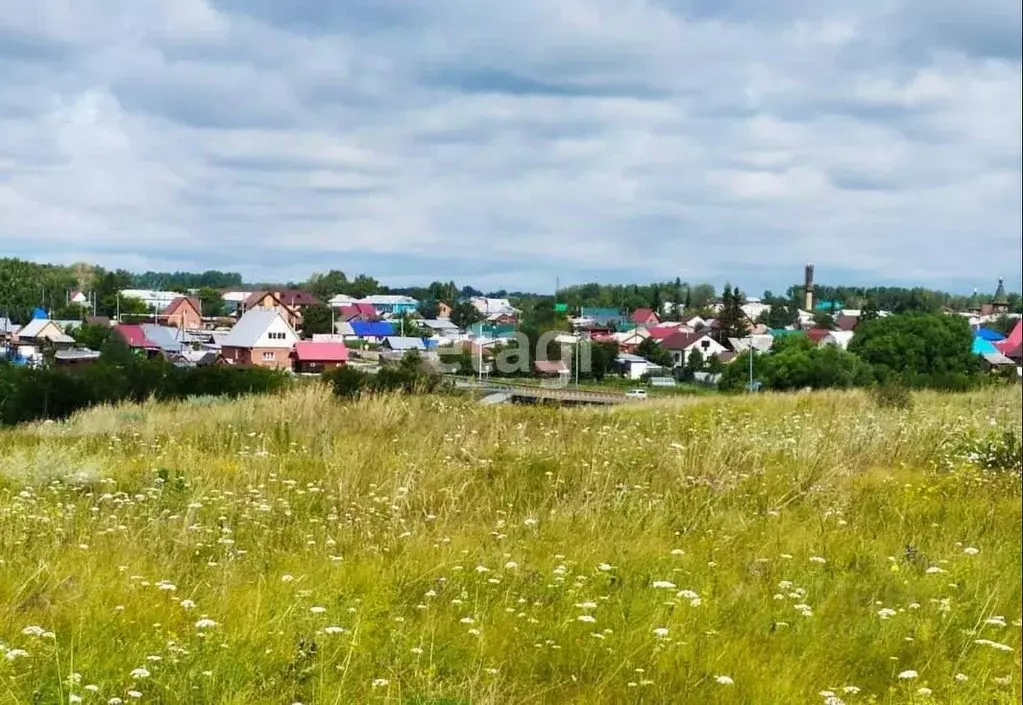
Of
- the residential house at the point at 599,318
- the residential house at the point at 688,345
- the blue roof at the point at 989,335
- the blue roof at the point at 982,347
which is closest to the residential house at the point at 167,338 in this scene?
the residential house at the point at 599,318

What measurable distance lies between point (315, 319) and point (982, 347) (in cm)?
2904

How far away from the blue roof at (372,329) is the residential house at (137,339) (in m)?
3.44

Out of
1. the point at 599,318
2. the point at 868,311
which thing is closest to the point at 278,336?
A: the point at 599,318

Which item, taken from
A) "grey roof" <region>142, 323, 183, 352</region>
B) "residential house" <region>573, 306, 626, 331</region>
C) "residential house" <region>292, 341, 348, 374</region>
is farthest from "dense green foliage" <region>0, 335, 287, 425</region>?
"residential house" <region>573, 306, 626, 331</region>

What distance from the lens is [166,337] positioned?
596 inches

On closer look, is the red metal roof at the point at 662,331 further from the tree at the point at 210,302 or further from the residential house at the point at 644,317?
the tree at the point at 210,302

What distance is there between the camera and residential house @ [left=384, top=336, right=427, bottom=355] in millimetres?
17547

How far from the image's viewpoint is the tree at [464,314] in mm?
19562

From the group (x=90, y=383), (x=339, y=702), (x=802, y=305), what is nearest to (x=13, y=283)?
(x=90, y=383)

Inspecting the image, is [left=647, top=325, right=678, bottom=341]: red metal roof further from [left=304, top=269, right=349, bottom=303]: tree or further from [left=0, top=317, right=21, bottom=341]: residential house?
[left=0, top=317, right=21, bottom=341]: residential house

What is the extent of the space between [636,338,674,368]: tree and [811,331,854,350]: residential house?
301 inches

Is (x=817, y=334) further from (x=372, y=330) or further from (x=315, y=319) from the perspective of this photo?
(x=315, y=319)

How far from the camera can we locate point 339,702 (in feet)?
10.1

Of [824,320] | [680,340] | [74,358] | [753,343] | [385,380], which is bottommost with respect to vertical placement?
[385,380]
